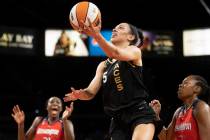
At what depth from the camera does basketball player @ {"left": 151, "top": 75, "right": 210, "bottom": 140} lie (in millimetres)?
4902

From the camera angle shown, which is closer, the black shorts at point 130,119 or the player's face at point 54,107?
the black shorts at point 130,119

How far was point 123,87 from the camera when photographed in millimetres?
4152

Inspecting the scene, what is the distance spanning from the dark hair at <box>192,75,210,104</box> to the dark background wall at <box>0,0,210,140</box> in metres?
8.70

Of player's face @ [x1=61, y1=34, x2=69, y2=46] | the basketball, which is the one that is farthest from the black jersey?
player's face @ [x1=61, y1=34, x2=69, y2=46]

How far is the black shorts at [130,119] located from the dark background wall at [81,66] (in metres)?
9.96

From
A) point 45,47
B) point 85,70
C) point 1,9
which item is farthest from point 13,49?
point 85,70

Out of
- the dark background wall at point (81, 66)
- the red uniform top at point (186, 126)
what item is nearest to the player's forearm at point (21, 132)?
the red uniform top at point (186, 126)

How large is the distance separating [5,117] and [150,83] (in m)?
4.57

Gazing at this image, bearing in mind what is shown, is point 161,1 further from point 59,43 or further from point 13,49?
point 13,49

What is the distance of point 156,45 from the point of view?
14297 millimetres

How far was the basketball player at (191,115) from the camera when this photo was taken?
16.1ft

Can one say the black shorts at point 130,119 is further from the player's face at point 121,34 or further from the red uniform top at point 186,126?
the red uniform top at point 186,126

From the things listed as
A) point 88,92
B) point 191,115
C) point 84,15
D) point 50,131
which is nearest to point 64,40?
point 50,131

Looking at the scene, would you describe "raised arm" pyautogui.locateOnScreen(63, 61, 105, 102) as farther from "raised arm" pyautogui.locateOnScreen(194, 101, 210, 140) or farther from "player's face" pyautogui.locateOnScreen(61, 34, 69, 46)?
"player's face" pyautogui.locateOnScreen(61, 34, 69, 46)
